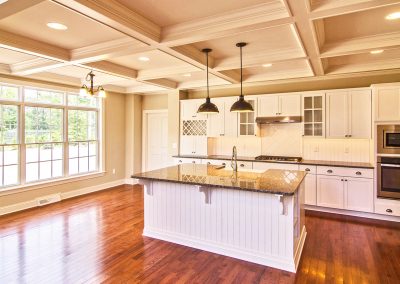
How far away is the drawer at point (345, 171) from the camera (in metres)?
4.41

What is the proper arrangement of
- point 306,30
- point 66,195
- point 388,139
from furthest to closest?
point 66,195, point 388,139, point 306,30

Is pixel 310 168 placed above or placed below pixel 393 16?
below

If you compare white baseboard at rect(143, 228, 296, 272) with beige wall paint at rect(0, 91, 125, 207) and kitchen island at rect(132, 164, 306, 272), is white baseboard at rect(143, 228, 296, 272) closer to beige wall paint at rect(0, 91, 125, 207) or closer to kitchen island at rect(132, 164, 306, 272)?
kitchen island at rect(132, 164, 306, 272)

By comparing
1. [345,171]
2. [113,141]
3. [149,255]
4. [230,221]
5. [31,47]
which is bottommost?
[149,255]

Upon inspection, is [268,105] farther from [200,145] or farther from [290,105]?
[200,145]

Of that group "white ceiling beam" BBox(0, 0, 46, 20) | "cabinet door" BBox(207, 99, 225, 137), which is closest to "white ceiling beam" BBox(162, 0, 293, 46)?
"white ceiling beam" BBox(0, 0, 46, 20)

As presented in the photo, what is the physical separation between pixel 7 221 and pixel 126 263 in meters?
2.75

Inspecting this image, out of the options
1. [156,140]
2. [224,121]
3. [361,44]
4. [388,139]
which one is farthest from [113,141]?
[388,139]

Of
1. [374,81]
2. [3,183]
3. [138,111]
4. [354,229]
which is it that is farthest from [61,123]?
[374,81]

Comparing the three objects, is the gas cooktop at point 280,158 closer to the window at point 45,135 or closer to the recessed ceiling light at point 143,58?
the recessed ceiling light at point 143,58

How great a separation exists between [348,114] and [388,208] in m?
1.70

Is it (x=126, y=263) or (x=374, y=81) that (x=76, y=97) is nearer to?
(x=126, y=263)

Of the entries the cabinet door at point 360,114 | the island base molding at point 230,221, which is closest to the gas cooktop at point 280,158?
the cabinet door at point 360,114

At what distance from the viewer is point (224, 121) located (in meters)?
5.93
